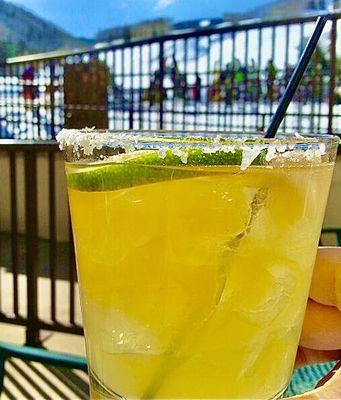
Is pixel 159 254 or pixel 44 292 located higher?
pixel 159 254

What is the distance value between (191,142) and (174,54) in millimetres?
5213

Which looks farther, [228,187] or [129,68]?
[129,68]

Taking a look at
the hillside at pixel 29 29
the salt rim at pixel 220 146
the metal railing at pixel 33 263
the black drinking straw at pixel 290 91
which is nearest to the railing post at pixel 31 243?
the metal railing at pixel 33 263

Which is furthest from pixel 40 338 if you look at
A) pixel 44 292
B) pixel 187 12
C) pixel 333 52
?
pixel 333 52

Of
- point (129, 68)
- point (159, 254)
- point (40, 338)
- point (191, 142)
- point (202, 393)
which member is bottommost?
point (40, 338)

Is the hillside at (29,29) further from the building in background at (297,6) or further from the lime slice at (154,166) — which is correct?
the lime slice at (154,166)

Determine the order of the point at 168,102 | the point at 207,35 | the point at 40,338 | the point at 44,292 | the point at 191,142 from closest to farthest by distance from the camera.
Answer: the point at 191,142 < the point at 40,338 < the point at 44,292 < the point at 207,35 < the point at 168,102

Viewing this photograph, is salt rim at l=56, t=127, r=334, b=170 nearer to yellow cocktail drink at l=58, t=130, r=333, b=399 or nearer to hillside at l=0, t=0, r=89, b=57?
yellow cocktail drink at l=58, t=130, r=333, b=399

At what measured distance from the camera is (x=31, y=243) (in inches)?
135

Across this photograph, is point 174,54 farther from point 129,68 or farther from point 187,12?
point 187,12

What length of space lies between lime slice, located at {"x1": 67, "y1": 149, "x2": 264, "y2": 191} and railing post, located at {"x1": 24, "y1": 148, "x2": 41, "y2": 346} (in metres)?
2.79

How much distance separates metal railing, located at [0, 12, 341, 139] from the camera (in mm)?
5086

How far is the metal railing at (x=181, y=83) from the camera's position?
509cm

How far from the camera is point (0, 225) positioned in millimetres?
5555
